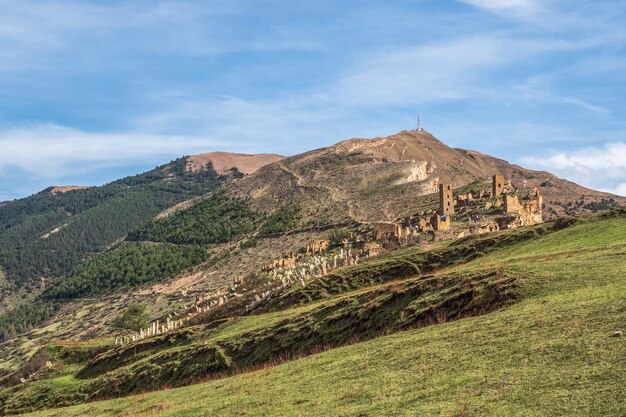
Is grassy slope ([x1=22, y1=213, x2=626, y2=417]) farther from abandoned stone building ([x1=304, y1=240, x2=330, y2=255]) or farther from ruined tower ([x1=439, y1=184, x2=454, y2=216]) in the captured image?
ruined tower ([x1=439, y1=184, x2=454, y2=216])

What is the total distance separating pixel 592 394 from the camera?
15.3m

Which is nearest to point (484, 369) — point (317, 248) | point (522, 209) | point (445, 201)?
point (522, 209)

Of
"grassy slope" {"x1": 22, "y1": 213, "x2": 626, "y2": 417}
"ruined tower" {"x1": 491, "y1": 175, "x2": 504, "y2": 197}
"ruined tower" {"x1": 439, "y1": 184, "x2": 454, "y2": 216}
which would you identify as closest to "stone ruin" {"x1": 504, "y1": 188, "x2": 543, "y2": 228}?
"ruined tower" {"x1": 491, "y1": 175, "x2": 504, "y2": 197}

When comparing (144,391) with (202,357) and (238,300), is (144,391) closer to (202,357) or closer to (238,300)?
(202,357)

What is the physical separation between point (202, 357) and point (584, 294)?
2496 cm

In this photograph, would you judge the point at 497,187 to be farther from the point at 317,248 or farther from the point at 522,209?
the point at 317,248

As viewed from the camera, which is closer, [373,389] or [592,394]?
[592,394]

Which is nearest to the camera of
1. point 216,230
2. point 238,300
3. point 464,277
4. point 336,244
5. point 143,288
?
point 464,277

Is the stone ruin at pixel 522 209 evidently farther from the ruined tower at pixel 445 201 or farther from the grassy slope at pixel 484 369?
the grassy slope at pixel 484 369

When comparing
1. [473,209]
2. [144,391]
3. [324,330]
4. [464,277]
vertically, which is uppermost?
[473,209]

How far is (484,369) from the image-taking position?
63.7ft

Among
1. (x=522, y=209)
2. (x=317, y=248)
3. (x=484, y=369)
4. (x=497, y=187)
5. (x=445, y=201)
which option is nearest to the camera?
(x=484, y=369)

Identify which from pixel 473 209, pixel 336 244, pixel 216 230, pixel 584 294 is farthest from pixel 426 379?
pixel 216 230

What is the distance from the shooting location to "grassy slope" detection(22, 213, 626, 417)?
16.4m
